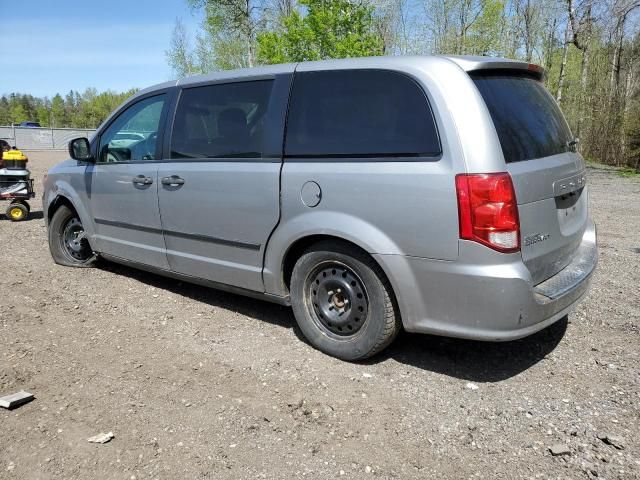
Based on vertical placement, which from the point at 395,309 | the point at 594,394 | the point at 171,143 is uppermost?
the point at 171,143

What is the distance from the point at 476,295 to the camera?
3.00m

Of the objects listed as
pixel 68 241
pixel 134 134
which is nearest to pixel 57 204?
pixel 68 241

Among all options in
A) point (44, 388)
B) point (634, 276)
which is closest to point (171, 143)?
point (44, 388)

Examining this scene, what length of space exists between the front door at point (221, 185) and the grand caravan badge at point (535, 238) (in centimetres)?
161

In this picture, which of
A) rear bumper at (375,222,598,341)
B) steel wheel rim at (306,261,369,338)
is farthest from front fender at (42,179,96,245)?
rear bumper at (375,222,598,341)

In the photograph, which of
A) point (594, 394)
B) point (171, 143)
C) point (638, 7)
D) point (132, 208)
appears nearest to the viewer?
point (594, 394)

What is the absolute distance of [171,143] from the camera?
14.8ft

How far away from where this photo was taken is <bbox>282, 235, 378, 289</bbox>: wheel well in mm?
3506

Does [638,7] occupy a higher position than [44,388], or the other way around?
[638,7]

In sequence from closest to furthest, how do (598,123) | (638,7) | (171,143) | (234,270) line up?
1. (234,270)
2. (171,143)
3. (638,7)
4. (598,123)

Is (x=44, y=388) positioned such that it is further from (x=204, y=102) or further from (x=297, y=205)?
(x=204, y=102)

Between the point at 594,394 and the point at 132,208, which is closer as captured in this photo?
the point at 594,394

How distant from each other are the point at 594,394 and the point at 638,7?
2120 cm

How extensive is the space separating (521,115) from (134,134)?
3.37m
